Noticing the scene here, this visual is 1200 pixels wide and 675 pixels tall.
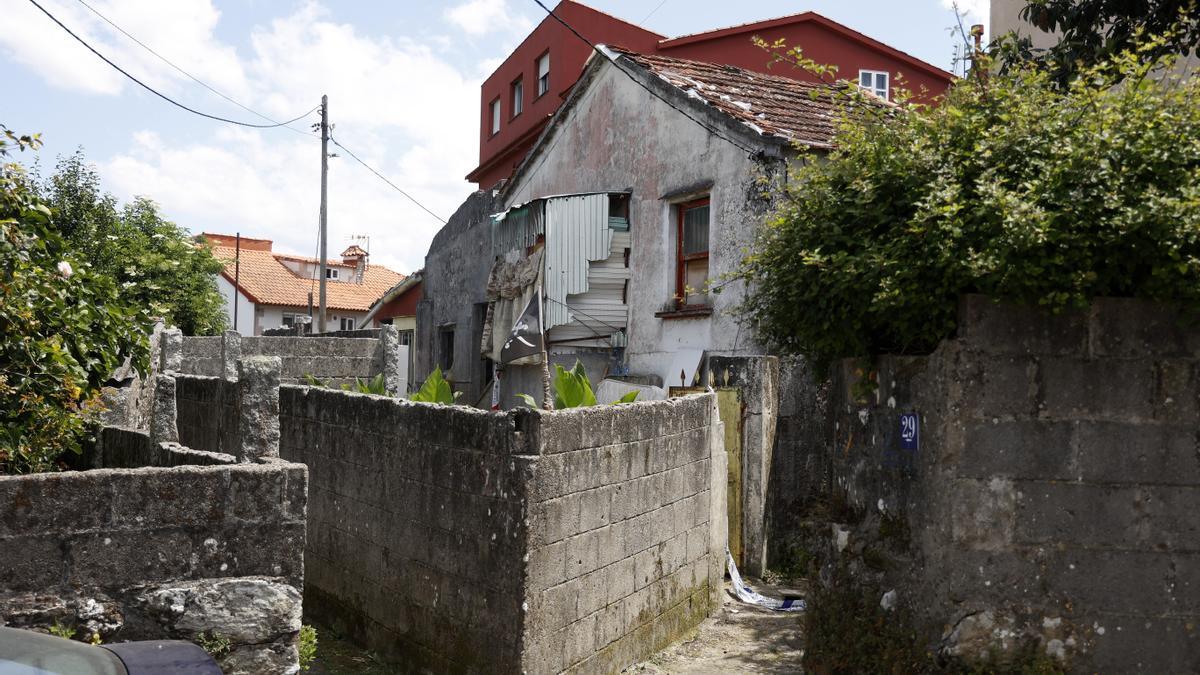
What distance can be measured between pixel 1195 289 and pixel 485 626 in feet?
13.2

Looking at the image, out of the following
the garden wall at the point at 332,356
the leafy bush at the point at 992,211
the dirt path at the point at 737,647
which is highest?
the leafy bush at the point at 992,211

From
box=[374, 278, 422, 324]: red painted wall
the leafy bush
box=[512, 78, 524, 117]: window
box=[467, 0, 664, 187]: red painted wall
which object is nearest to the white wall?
box=[374, 278, 422, 324]: red painted wall

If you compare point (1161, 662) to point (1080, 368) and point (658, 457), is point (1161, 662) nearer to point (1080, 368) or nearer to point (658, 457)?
point (1080, 368)

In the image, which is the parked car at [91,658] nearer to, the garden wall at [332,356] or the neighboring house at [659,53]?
the garden wall at [332,356]

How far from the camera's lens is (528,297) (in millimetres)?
14656

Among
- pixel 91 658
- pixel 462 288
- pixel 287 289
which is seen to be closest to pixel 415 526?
pixel 91 658

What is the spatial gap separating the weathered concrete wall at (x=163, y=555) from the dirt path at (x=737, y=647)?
123 inches

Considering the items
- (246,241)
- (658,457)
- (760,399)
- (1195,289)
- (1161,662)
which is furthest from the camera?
(246,241)

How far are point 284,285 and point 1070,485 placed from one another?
142 feet

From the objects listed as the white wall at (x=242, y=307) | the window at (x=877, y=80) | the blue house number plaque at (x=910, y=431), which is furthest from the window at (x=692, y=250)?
the white wall at (x=242, y=307)

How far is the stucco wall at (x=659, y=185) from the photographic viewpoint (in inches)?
454

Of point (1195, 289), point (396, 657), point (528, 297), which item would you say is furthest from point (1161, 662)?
point (528, 297)

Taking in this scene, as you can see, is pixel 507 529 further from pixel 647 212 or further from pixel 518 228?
pixel 518 228

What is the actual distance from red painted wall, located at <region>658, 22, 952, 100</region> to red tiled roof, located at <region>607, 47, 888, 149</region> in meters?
8.40
